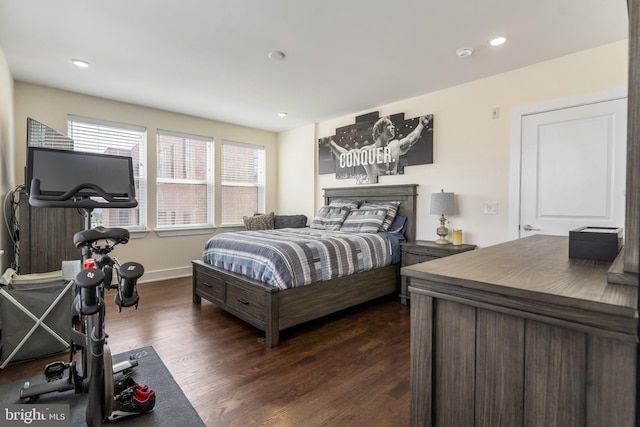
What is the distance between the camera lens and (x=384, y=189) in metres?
4.21

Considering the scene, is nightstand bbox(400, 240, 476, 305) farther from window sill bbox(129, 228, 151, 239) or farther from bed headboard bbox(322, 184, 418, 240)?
window sill bbox(129, 228, 151, 239)

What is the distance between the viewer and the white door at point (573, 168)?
261 centimetres

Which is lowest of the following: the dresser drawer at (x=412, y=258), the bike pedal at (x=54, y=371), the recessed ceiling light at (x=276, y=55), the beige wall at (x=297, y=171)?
the bike pedal at (x=54, y=371)

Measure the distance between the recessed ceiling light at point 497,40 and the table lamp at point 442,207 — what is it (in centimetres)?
149

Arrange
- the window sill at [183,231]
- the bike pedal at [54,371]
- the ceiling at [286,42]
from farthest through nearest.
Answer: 1. the window sill at [183,231]
2. the ceiling at [286,42]
3. the bike pedal at [54,371]

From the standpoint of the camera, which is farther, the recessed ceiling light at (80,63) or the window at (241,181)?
the window at (241,181)

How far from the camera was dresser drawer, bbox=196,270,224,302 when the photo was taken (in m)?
3.06

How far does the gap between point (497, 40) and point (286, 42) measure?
175cm

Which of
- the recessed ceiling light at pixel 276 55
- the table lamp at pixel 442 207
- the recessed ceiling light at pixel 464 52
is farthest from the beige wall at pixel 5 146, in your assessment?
the table lamp at pixel 442 207

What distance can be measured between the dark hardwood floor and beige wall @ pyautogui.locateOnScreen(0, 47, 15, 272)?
1.10m

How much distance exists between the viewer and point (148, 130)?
4363 mm

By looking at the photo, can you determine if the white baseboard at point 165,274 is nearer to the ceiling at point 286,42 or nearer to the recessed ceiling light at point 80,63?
the ceiling at point 286,42

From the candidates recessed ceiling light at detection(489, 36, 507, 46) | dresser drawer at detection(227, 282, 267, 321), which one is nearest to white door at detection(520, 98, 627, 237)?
recessed ceiling light at detection(489, 36, 507, 46)

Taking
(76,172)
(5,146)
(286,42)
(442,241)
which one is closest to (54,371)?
(76,172)
